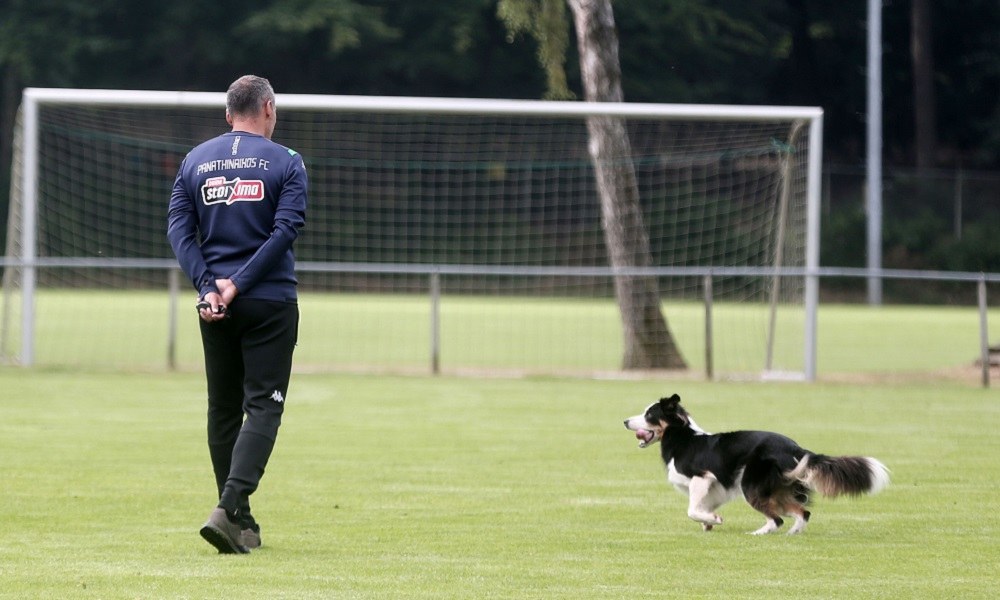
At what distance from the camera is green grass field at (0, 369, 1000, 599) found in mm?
5461

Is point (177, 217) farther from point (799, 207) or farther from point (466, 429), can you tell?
point (799, 207)

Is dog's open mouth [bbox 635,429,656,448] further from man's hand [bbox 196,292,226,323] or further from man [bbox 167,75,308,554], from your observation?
man's hand [bbox 196,292,226,323]

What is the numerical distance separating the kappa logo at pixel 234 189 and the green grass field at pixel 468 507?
1.39 metres

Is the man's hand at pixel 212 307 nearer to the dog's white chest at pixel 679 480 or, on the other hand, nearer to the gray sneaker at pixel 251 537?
the gray sneaker at pixel 251 537

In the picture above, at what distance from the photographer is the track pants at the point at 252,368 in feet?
19.4

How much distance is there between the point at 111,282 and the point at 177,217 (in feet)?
83.6

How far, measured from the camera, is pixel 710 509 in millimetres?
6852

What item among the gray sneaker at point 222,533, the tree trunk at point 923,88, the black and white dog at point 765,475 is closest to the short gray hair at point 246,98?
the gray sneaker at point 222,533

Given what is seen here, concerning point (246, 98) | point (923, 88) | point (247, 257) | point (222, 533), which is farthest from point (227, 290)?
point (923, 88)

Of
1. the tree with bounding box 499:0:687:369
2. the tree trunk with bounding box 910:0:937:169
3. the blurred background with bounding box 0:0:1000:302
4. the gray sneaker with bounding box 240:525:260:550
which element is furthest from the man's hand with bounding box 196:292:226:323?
the tree trunk with bounding box 910:0:937:169

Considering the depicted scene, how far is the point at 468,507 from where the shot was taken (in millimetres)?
7387

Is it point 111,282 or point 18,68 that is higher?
point 18,68

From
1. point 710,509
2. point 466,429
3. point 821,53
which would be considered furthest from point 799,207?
point 821,53

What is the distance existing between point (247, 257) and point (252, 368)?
0.44 metres
